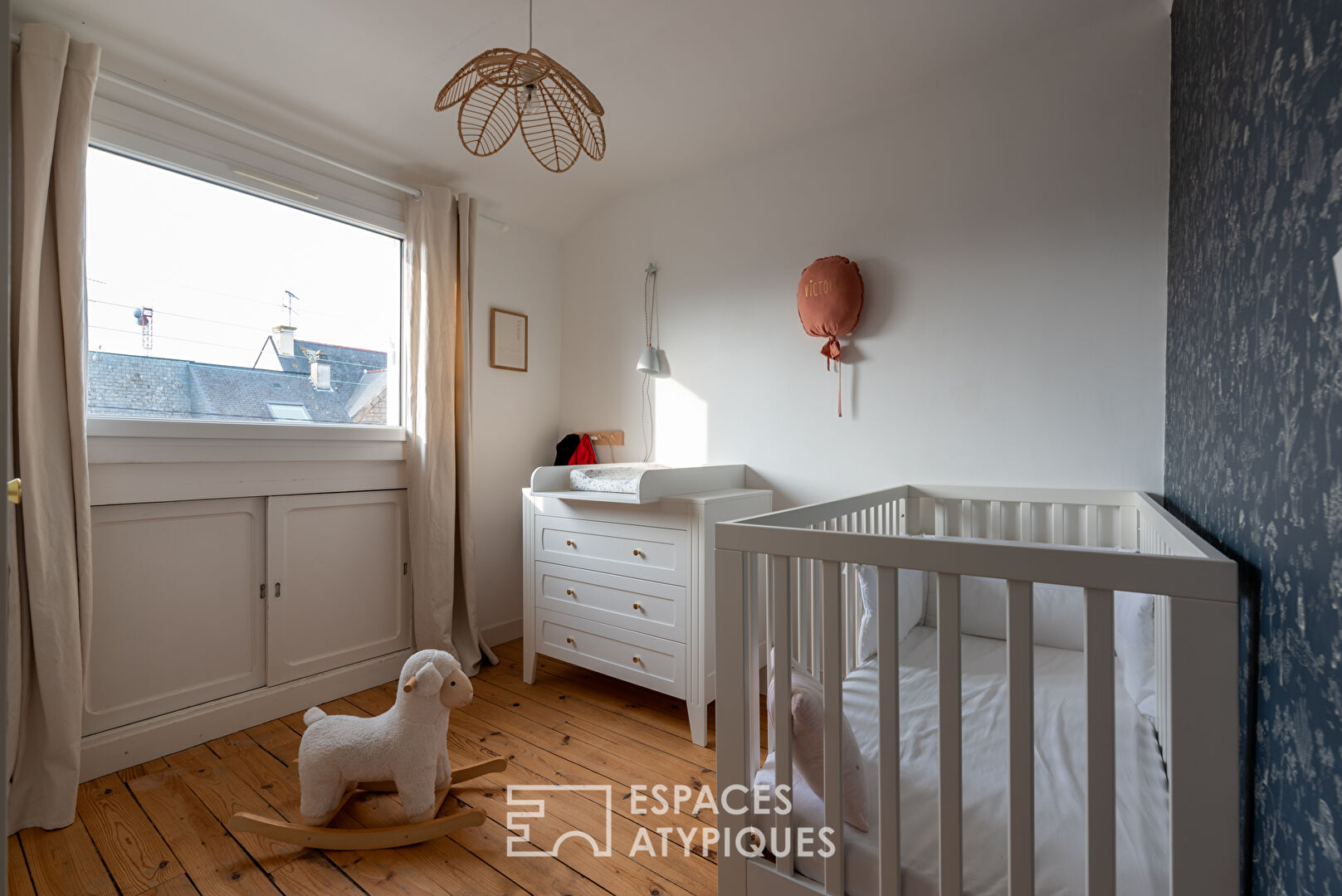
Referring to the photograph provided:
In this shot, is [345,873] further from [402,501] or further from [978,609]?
[978,609]

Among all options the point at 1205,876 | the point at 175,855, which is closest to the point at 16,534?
the point at 175,855

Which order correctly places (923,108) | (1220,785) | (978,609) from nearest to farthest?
1. (1220,785)
2. (978,609)
3. (923,108)

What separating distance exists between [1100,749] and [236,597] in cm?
248

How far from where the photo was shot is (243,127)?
2.07m

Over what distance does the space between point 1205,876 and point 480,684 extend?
7.74 feet

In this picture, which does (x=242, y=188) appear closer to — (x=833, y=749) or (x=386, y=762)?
(x=386, y=762)

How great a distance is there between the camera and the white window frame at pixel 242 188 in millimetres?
1885

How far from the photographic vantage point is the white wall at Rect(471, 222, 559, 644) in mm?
2939

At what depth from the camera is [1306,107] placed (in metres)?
0.75

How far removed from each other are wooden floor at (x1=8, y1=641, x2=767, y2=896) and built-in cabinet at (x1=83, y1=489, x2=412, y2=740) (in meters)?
0.21

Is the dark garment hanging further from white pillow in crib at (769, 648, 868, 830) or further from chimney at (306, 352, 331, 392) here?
white pillow in crib at (769, 648, 868, 830)

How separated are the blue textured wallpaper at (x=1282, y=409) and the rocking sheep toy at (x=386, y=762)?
5.05 ft

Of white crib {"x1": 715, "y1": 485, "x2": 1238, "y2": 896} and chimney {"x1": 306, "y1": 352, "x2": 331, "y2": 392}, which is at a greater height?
chimney {"x1": 306, "y1": 352, "x2": 331, "y2": 392}

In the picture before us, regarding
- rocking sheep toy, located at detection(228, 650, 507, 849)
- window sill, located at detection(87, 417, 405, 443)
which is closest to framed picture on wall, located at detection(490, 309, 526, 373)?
window sill, located at detection(87, 417, 405, 443)
